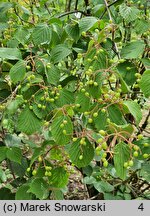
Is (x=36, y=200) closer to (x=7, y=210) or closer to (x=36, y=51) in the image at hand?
(x=7, y=210)

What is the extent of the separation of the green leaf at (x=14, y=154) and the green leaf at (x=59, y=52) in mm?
370

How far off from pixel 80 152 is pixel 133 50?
0.37 metres

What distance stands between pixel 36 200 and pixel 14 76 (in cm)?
47

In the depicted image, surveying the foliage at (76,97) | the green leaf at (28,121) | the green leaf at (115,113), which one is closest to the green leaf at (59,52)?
the foliage at (76,97)

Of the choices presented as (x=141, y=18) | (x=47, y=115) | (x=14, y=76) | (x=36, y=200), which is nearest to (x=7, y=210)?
(x=36, y=200)

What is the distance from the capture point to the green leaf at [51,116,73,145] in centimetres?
105

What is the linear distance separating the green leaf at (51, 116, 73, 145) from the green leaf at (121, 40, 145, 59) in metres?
0.29

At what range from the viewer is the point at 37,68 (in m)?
1.23

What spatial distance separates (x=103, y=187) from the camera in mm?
1689

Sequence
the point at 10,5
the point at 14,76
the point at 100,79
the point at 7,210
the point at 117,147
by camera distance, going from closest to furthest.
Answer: the point at 117,147 → the point at 100,79 → the point at 14,76 → the point at 7,210 → the point at 10,5

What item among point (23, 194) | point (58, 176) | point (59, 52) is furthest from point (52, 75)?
point (23, 194)

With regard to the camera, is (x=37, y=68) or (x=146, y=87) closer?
(x=146, y=87)

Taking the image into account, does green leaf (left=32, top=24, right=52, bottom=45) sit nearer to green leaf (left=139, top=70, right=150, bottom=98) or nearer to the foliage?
the foliage

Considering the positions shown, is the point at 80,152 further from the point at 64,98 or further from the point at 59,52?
the point at 59,52
